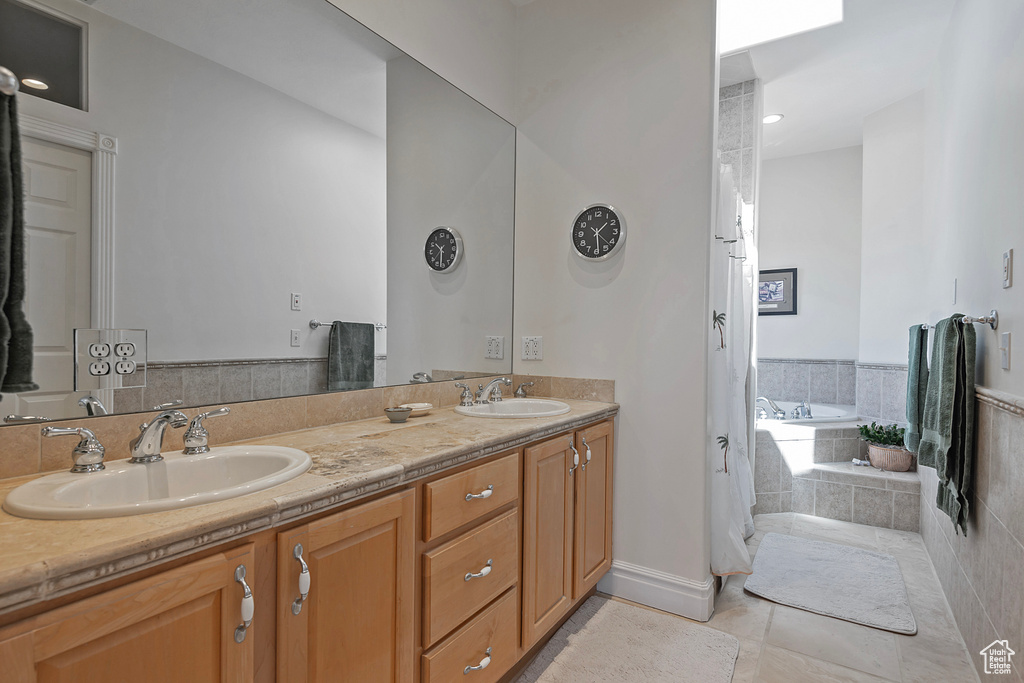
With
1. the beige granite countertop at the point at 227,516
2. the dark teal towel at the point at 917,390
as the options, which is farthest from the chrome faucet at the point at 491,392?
the dark teal towel at the point at 917,390

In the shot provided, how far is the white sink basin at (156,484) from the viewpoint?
810 millimetres

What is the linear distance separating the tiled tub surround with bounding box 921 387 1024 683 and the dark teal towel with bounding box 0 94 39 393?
237 centimetres

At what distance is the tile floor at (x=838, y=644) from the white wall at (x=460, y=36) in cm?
252

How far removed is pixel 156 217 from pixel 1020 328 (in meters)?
2.38

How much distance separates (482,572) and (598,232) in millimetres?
1524

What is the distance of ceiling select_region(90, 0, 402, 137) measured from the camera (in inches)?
50.1

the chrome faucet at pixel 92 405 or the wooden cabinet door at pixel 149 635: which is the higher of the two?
the chrome faucet at pixel 92 405

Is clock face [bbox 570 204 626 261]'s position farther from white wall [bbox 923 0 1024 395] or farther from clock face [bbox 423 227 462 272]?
white wall [bbox 923 0 1024 395]

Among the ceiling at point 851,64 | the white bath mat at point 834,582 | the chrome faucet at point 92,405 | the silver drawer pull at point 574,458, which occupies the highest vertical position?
the ceiling at point 851,64

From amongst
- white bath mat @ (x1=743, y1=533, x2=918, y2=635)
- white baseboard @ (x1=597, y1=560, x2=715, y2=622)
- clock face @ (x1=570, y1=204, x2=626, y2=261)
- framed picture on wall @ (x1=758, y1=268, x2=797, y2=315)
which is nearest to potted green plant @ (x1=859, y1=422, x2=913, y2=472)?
white bath mat @ (x1=743, y1=533, x2=918, y2=635)

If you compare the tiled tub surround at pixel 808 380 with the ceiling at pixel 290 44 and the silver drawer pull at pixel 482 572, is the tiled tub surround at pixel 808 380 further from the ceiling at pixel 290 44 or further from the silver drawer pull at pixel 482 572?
the ceiling at pixel 290 44

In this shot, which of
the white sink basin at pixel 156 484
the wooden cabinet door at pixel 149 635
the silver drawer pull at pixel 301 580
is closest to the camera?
the wooden cabinet door at pixel 149 635

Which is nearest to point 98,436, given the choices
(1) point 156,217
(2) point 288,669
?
(1) point 156,217

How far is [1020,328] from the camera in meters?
1.49
